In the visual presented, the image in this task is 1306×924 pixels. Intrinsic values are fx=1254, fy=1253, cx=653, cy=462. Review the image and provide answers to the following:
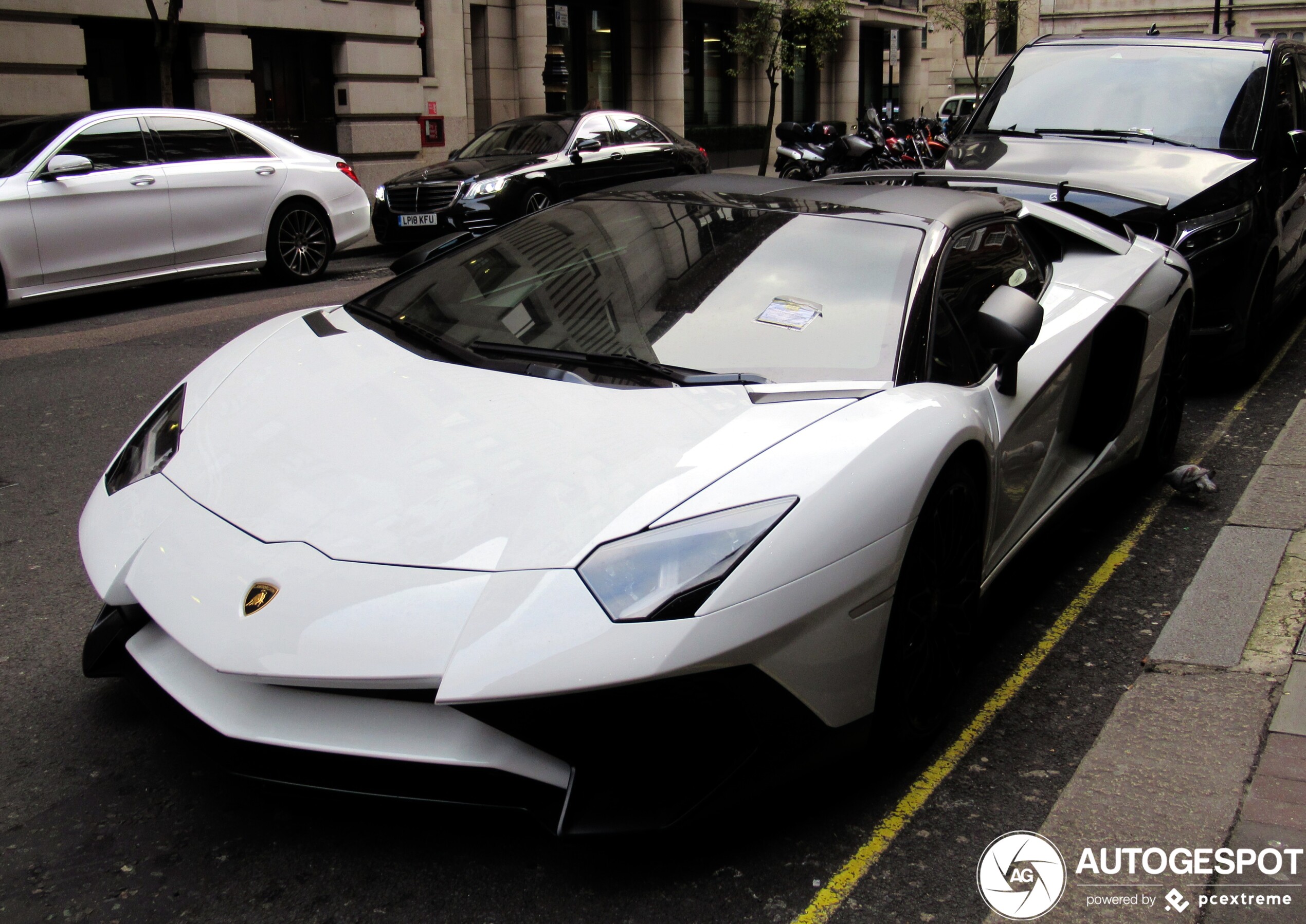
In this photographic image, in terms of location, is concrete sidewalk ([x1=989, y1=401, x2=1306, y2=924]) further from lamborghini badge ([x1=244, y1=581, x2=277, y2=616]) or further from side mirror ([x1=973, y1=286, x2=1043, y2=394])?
lamborghini badge ([x1=244, y1=581, x2=277, y2=616])

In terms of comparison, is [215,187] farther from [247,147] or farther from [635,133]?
[635,133]

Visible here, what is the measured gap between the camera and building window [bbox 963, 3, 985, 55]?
42781 millimetres

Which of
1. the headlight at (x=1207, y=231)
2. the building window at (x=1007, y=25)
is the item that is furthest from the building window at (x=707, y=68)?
the headlight at (x=1207, y=231)

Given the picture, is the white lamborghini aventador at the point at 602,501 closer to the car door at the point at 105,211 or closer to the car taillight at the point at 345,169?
the car door at the point at 105,211

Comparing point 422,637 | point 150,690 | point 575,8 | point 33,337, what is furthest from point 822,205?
point 575,8

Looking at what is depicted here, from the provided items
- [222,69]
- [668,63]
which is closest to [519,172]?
[222,69]

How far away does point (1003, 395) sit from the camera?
3.41 metres

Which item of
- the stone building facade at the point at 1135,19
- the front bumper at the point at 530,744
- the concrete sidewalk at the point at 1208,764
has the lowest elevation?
the concrete sidewalk at the point at 1208,764

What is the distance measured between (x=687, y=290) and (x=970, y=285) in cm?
85

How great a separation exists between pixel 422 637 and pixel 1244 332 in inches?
222

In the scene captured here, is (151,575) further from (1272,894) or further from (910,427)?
(1272,894)

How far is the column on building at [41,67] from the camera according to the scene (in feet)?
49.4

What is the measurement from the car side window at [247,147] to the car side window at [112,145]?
0.92 metres

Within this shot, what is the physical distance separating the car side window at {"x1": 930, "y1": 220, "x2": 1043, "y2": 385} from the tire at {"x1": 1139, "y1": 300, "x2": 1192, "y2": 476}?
3.08 feet
